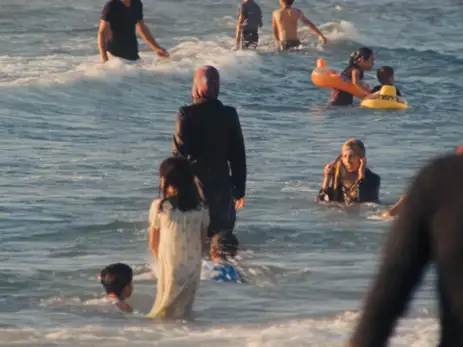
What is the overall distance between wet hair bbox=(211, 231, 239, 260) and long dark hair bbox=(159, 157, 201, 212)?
5.37ft

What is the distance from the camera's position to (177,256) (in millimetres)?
7414

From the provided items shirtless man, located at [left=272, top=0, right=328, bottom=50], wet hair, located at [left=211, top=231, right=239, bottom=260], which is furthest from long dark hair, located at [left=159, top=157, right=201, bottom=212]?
shirtless man, located at [left=272, top=0, right=328, bottom=50]

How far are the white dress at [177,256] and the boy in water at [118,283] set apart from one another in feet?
1.01

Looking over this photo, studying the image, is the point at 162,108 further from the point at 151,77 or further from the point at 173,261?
the point at 173,261

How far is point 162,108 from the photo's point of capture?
60.5 ft

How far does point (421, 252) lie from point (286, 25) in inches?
822

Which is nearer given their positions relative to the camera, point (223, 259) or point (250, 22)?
point (223, 259)

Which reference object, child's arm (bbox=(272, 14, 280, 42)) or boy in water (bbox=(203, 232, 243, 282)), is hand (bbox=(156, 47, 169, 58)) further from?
boy in water (bbox=(203, 232, 243, 282))

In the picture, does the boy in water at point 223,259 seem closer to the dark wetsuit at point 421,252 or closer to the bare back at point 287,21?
the dark wetsuit at point 421,252

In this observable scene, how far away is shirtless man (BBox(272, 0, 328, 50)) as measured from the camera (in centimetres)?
2314

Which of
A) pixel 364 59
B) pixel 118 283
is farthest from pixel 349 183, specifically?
pixel 364 59

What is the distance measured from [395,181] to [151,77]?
330 inches

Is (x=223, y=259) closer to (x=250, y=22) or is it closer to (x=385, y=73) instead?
(x=385, y=73)

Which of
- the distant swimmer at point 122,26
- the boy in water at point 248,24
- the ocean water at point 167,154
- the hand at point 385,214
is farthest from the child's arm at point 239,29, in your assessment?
the hand at point 385,214
